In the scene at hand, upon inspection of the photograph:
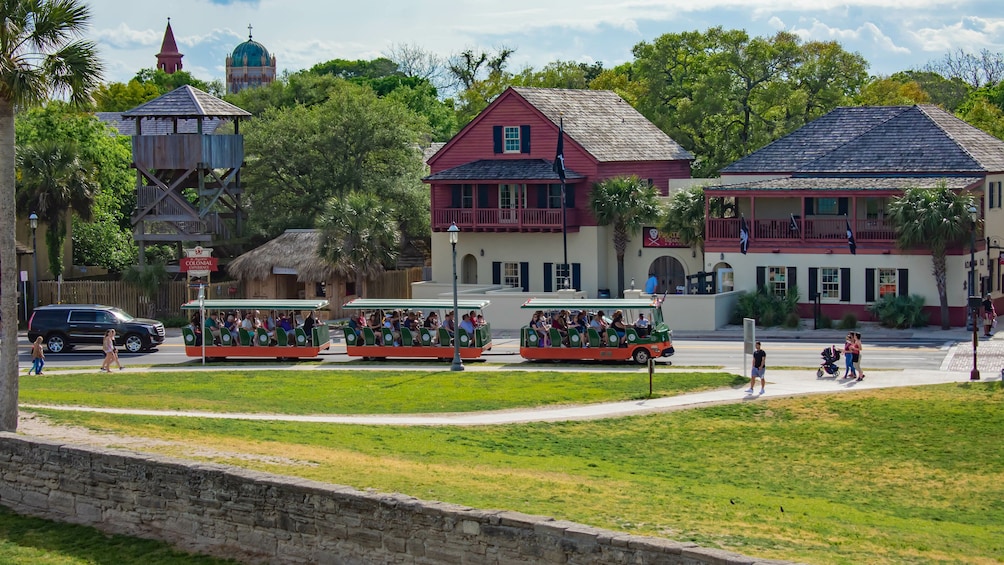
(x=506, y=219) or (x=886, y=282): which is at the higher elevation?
(x=506, y=219)

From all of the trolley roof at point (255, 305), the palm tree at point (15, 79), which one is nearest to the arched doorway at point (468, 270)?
the trolley roof at point (255, 305)

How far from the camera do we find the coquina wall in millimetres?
16000

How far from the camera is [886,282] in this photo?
4844 cm

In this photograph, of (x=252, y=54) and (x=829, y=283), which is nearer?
(x=829, y=283)

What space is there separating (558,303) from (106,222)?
3111 centimetres

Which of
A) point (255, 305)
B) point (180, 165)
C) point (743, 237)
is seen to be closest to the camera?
point (255, 305)

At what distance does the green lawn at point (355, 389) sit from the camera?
3155 centimetres

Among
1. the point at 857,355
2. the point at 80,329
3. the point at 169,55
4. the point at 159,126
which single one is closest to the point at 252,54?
the point at 169,55

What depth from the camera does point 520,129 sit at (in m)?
57.5

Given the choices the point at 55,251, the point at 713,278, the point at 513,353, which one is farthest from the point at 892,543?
the point at 55,251

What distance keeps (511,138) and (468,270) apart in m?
6.03

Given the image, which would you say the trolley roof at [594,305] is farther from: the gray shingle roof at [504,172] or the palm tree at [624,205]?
the gray shingle roof at [504,172]

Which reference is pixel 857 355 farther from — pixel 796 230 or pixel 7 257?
pixel 7 257

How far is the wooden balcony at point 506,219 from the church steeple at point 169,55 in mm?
124776
